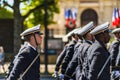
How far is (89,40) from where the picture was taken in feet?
38.2

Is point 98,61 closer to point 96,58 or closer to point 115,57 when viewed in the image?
point 96,58

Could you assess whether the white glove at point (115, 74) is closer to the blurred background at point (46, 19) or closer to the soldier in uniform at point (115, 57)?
the soldier in uniform at point (115, 57)

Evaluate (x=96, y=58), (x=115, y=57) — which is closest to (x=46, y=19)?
(x=115, y=57)

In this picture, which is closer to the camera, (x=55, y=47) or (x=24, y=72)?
(x=24, y=72)

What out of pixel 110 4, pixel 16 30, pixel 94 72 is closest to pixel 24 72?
pixel 94 72

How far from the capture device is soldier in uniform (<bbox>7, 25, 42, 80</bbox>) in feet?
31.1

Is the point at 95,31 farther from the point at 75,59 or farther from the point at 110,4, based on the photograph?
the point at 110,4

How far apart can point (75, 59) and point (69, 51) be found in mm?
1797

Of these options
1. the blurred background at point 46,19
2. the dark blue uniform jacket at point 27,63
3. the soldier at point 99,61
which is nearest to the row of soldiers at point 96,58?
the soldier at point 99,61

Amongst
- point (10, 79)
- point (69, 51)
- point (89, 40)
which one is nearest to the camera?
point (10, 79)

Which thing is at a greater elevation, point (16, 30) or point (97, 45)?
point (97, 45)

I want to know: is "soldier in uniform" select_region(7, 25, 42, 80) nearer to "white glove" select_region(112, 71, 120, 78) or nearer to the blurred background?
"white glove" select_region(112, 71, 120, 78)

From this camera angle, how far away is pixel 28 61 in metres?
9.65

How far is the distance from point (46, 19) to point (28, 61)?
1837cm
